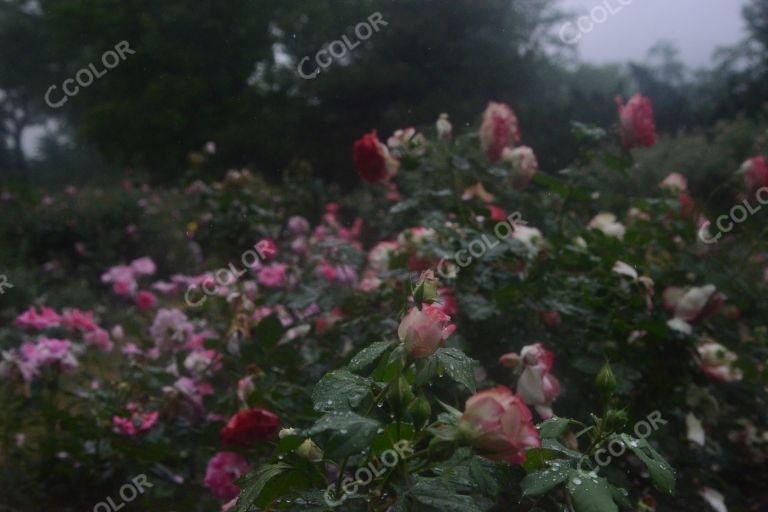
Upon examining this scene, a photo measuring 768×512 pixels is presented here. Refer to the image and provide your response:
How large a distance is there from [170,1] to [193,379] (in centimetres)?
1436

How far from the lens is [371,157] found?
1.73m

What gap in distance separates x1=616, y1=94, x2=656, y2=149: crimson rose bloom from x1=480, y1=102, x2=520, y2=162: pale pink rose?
29 centimetres

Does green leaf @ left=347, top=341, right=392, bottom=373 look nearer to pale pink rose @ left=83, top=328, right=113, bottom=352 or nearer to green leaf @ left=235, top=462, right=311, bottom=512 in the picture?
green leaf @ left=235, top=462, right=311, bottom=512

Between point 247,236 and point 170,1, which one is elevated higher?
point 170,1

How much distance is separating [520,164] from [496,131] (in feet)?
0.37

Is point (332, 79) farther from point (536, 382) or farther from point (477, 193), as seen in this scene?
point (536, 382)

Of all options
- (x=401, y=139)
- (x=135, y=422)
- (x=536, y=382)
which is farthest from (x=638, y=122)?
(x=135, y=422)

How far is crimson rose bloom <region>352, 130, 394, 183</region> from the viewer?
1.72 meters

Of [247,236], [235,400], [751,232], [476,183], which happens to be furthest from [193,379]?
[247,236]

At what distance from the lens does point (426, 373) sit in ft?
2.28

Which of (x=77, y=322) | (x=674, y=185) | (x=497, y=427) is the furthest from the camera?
(x=77, y=322)

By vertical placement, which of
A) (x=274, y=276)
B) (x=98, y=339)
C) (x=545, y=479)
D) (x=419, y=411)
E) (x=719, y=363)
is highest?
(x=98, y=339)

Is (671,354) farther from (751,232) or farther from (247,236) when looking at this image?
Answer: (247,236)

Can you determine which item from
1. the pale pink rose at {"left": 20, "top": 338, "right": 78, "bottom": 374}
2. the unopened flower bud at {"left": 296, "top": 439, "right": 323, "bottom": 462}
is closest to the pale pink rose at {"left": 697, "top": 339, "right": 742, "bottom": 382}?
the unopened flower bud at {"left": 296, "top": 439, "right": 323, "bottom": 462}
